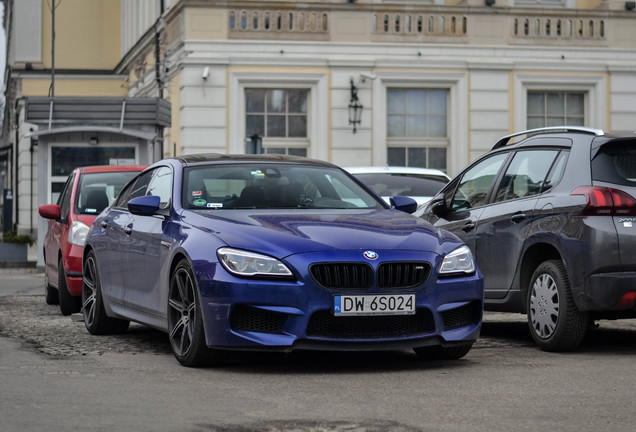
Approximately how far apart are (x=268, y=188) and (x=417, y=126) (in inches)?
860

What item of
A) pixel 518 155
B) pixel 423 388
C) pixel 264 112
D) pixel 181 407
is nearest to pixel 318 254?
pixel 423 388

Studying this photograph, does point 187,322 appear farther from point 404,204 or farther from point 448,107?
point 448,107

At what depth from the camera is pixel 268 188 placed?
8.94m

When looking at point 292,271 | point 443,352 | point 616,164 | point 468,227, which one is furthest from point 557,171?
point 292,271

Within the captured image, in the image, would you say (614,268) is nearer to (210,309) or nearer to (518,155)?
(518,155)

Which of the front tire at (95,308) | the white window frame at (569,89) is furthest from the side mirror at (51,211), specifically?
the white window frame at (569,89)

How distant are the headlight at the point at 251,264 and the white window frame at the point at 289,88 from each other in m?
21.6

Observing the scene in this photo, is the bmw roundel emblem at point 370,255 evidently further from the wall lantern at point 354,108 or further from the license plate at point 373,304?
the wall lantern at point 354,108

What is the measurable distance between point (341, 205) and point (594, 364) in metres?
2.03

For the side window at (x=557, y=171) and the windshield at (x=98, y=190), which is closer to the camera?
the side window at (x=557, y=171)

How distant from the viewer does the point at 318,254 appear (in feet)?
24.8

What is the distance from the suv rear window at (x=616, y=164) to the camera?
8.82 meters

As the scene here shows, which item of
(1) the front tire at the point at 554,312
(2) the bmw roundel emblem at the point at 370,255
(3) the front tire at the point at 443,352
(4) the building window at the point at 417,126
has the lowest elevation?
(3) the front tire at the point at 443,352

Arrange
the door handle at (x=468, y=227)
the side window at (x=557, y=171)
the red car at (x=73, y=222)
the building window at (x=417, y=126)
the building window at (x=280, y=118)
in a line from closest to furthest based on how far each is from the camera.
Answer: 1. the side window at (x=557, y=171)
2. the door handle at (x=468, y=227)
3. the red car at (x=73, y=222)
4. the building window at (x=280, y=118)
5. the building window at (x=417, y=126)
